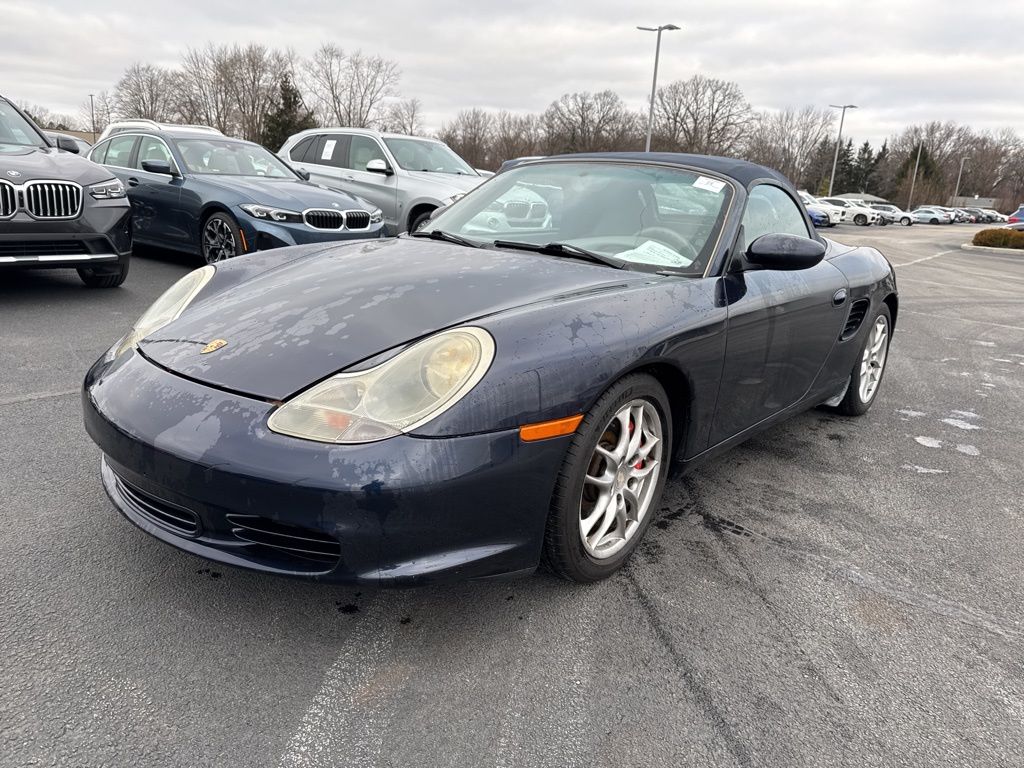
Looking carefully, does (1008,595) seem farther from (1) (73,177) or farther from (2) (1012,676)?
(1) (73,177)

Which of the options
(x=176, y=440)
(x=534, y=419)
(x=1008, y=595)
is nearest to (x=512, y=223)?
(x=534, y=419)

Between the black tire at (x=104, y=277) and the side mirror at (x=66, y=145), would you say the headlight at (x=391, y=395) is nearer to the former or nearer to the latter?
the black tire at (x=104, y=277)

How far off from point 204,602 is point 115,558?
1.33 ft

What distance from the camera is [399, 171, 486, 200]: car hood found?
29.2 feet

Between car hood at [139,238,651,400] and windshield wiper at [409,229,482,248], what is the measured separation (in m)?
0.17

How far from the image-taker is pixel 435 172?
376 inches

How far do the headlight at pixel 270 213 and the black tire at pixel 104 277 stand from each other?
117cm

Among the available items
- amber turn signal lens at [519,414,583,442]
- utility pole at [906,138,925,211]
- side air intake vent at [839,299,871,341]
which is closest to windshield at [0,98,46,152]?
amber turn signal lens at [519,414,583,442]

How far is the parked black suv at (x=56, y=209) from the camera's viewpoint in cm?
530

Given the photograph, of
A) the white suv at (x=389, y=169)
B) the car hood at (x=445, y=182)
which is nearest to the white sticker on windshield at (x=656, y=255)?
the white suv at (x=389, y=169)

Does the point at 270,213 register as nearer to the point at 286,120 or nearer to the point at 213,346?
the point at 213,346

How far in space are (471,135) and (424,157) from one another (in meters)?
73.2

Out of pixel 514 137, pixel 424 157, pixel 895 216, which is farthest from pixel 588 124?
pixel 424 157

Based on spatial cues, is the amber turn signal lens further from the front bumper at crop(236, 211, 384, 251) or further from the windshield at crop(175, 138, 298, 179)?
the windshield at crop(175, 138, 298, 179)
